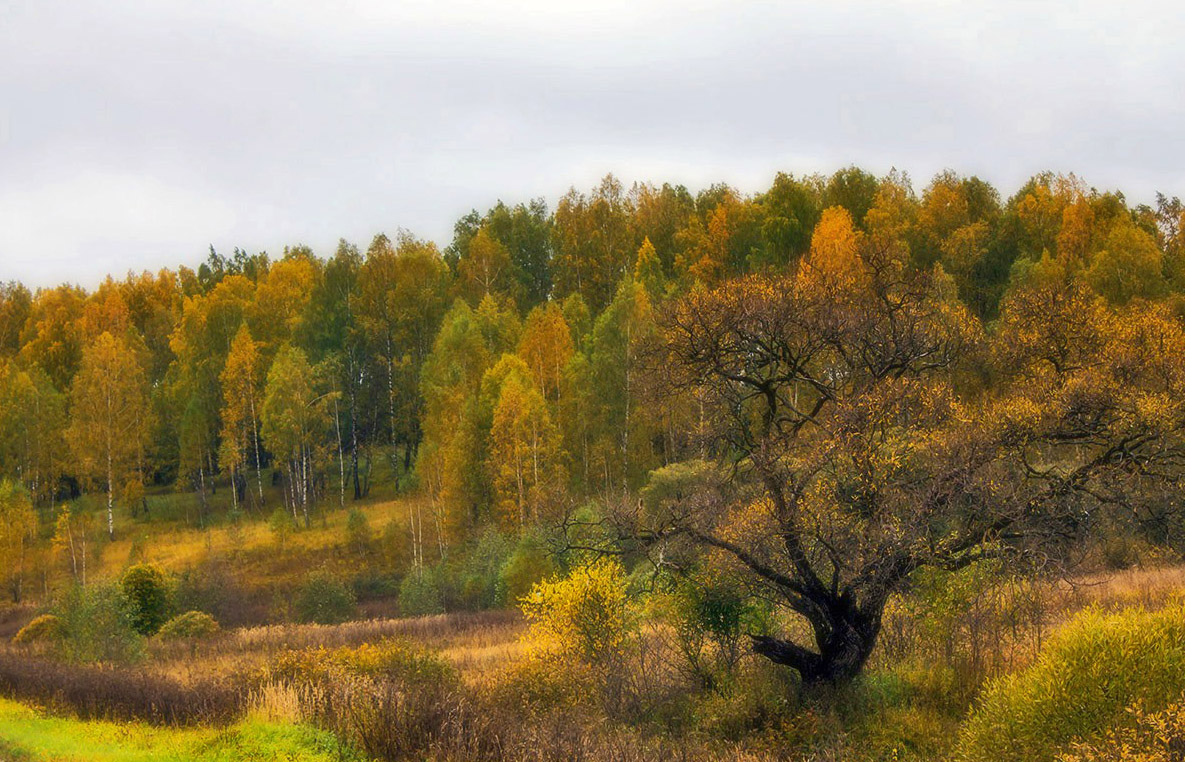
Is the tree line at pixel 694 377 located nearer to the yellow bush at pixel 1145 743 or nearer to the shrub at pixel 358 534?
the shrub at pixel 358 534

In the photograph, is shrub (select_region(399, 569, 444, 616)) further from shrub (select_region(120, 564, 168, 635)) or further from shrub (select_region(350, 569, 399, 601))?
→ shrub (select_region(120, 564, 168, 635))

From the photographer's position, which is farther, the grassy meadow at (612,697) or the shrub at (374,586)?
the shrub at (374,586)

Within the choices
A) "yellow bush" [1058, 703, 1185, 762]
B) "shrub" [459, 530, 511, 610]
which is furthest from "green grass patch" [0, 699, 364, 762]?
"shrub" [459, 530, 511, 610]

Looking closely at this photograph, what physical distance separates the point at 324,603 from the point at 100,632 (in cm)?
1325

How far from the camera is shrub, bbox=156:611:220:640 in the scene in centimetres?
3594

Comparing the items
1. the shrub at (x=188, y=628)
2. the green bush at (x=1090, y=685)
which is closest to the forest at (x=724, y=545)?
the green bush at (x=1090, y=685)

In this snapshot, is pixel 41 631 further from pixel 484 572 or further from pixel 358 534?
pixel 358 534

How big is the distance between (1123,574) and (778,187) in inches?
1731

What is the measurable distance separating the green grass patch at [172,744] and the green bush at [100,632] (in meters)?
12.9

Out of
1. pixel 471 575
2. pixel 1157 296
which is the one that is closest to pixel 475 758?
pixel 471 575

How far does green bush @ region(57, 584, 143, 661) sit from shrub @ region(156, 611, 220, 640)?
562cm

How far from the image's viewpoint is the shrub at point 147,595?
127ft

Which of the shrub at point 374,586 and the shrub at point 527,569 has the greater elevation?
the shrub at point 527,569

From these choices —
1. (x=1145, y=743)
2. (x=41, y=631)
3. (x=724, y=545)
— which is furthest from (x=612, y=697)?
(x=41, y=631)
